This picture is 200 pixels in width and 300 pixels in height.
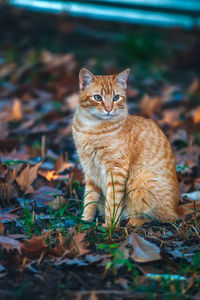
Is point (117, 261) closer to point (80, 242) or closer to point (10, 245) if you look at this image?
point (80, 242)

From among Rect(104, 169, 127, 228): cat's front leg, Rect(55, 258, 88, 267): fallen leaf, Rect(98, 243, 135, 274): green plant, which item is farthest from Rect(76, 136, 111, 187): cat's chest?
Rect(55, 258, 88, 267): fallen leaf

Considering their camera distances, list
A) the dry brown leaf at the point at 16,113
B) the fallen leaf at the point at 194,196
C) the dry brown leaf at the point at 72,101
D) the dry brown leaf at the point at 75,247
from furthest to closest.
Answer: the dry brown leaf at the point at 72,101 → the dry brown leaf at the point at 16,113 → the fallen leaf at the point at 194,196 → the dry brown leaf at the point at 75,247

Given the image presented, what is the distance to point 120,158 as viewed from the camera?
3381mm

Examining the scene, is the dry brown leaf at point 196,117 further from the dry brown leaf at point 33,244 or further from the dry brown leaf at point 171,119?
the dry brown leaf at point 33,244

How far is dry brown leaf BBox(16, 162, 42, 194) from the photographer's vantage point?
11.7 feet

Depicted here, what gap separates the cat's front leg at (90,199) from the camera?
347 cm

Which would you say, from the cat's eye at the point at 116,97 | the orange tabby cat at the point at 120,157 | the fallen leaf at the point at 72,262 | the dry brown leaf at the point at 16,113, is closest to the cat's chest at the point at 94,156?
the orange tabby cat at the point at 120,157

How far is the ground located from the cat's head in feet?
2.16

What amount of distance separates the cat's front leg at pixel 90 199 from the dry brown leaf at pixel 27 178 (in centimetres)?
46

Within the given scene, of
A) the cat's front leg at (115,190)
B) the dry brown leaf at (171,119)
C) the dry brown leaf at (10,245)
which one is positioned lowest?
the dry brown leaf at (10,245)

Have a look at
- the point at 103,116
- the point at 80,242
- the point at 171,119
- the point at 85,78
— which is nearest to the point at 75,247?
the point at 80,242

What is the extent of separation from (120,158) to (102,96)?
22.4 inches

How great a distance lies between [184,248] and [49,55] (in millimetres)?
5239

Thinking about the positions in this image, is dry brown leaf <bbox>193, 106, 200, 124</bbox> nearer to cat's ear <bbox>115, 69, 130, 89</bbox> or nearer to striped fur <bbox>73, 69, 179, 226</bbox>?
striped fur <bbox>73, 69, 179, 226</bbox>
